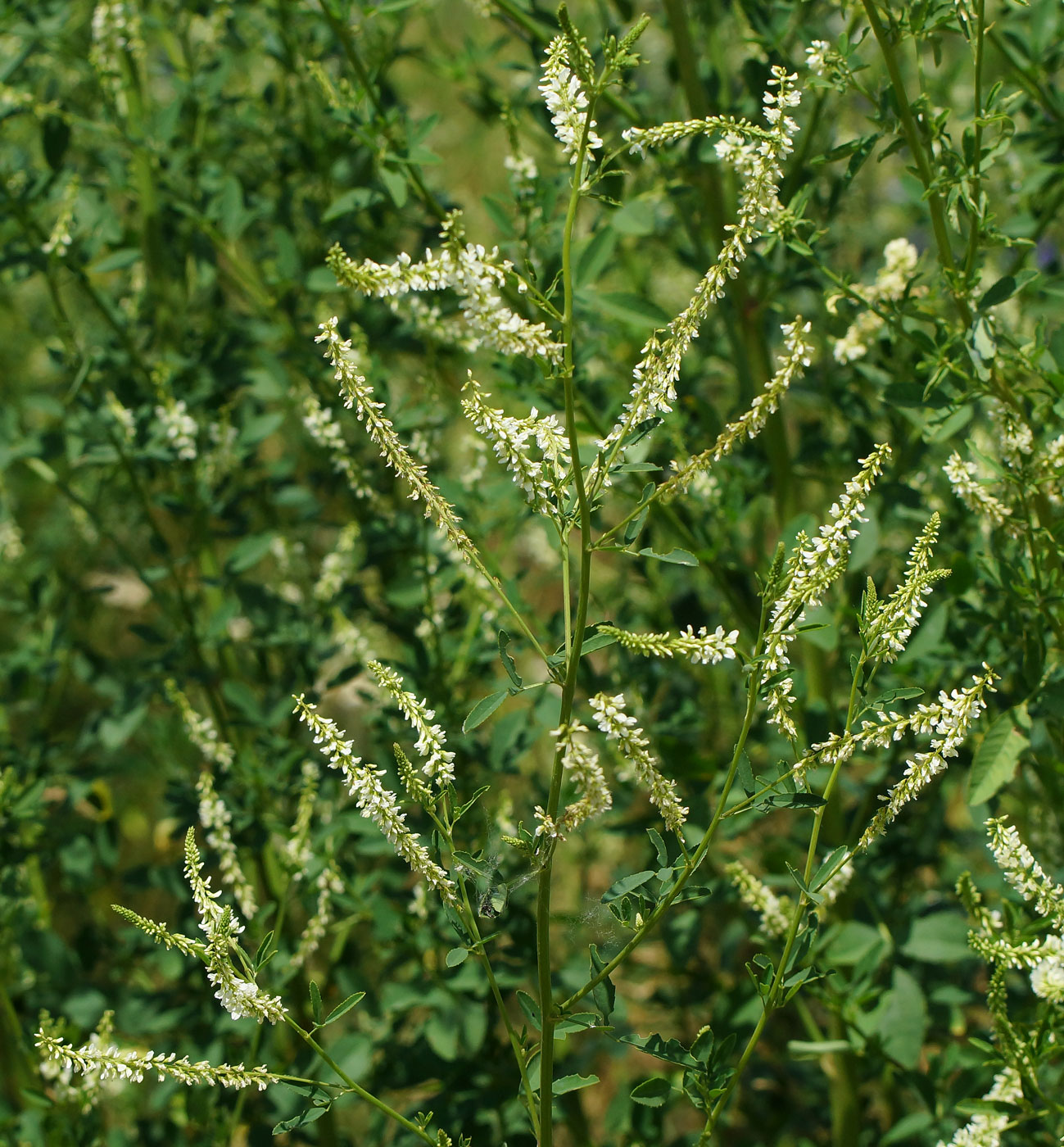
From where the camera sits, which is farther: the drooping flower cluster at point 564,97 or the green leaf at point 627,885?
the green leaf at point 627,885

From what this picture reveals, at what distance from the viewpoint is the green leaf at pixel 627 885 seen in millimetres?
1170

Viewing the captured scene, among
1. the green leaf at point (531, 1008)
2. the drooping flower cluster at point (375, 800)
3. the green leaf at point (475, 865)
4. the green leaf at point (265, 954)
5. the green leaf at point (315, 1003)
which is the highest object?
the drooping flower cluster at point (375, 800)

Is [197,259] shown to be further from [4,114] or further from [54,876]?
[54,876]

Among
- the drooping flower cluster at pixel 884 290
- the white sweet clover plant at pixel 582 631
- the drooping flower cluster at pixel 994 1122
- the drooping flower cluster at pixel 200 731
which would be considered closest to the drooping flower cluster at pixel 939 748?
the white sweet clover plant at pixel 582 631

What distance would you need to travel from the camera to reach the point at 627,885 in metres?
1.18

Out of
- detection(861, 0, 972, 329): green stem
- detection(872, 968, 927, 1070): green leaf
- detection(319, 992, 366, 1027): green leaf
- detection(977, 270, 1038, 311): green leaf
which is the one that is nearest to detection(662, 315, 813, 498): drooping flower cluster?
detection(861, 0, 972, 329): green stem

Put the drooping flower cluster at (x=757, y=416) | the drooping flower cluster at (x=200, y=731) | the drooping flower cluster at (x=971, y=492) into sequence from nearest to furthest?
1. the drooping flower cluster at (x=757, y=416)
2. the drooping flower cluster at (x=971, y=492)
3. the drooping flower cluster at (x=200, y=731)

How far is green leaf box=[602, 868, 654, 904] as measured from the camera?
117 cm

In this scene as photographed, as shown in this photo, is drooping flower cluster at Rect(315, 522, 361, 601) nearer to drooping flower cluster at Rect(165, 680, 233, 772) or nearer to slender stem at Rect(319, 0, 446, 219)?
drooping flower cluster at Rect(165, 680, 233, 772)

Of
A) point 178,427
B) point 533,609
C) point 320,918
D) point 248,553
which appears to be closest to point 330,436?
point 178,427

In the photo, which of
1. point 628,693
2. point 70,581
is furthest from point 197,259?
point 628,693

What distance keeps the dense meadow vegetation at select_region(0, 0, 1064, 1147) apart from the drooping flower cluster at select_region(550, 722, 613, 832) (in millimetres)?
91

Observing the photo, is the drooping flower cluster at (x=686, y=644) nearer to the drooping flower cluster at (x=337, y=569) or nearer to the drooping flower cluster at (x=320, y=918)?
the drooping flower cluster at (x=320, y=918)

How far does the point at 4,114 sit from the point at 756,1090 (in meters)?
2.21
